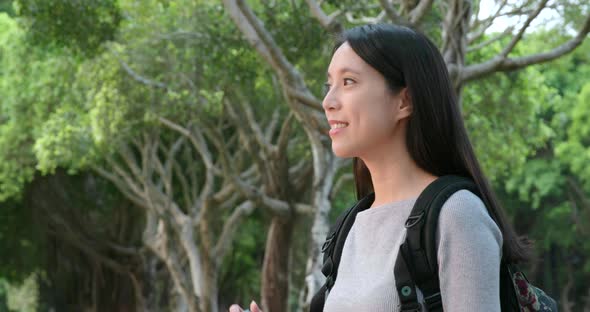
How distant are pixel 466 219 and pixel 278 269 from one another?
17348 millimetres

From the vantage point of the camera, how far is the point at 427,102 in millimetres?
2477

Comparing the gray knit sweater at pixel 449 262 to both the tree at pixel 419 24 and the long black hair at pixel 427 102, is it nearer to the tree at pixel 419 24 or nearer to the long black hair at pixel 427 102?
the long black hair at pixel 427 102

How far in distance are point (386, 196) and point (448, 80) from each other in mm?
326

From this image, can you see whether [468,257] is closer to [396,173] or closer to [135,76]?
[396,173]

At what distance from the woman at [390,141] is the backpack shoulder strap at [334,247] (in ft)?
0.19

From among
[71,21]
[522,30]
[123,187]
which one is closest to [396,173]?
[522,30]

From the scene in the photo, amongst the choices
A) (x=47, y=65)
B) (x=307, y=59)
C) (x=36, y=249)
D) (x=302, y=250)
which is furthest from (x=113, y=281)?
(x=307, y=59)

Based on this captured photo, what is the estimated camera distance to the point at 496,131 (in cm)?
1973

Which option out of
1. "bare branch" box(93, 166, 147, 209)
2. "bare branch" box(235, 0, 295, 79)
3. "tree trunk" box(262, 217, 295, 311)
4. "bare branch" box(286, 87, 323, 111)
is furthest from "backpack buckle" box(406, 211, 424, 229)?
"bare branch" box(93, 166, 147, 209)

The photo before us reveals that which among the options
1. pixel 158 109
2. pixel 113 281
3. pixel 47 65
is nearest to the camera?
pixel 158 109

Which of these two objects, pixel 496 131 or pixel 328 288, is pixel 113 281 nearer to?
pixel 496 131

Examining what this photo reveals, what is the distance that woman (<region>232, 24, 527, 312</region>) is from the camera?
242 cm

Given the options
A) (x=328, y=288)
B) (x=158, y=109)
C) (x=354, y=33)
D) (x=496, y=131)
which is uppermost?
(x=158, y=109)

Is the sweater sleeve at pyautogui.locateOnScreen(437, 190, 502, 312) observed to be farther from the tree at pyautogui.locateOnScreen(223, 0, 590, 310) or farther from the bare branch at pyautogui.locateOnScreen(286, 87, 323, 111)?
the bare branch at pyautogui.locateOnScreen(286, 87, 323, 111)
